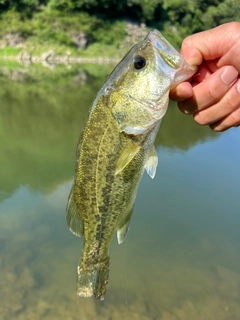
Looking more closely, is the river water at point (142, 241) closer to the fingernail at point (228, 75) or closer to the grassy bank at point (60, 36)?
the fingernail at point (228, 75)

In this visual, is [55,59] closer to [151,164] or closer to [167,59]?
[151,164]

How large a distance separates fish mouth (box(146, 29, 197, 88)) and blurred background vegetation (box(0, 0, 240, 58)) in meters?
45.5

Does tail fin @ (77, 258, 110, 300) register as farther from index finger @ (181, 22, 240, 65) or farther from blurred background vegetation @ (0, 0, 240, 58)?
blurred background vegetation @ (0, 0, 240, 58)

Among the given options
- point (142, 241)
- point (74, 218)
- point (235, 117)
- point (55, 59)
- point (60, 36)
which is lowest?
point (55, 59)

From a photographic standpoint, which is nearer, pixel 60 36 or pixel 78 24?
pixel 60 36

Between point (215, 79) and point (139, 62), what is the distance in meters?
0.55

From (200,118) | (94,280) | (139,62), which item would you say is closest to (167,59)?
(139,62)

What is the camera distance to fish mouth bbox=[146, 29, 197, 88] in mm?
2336

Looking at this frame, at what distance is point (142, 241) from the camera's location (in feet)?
23.7

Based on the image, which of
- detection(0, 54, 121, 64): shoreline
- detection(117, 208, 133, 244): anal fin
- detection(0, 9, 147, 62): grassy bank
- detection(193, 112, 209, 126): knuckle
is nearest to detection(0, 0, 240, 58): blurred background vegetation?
detection(0, 9, 147, 62): grassy bank

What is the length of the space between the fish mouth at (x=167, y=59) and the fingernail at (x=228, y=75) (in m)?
0.32

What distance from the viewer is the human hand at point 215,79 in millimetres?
2551

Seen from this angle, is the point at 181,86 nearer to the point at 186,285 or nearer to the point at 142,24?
the point at 186,285

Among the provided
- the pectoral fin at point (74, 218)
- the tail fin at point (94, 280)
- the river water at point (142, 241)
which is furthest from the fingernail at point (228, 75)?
the river water at point (142, 241)
